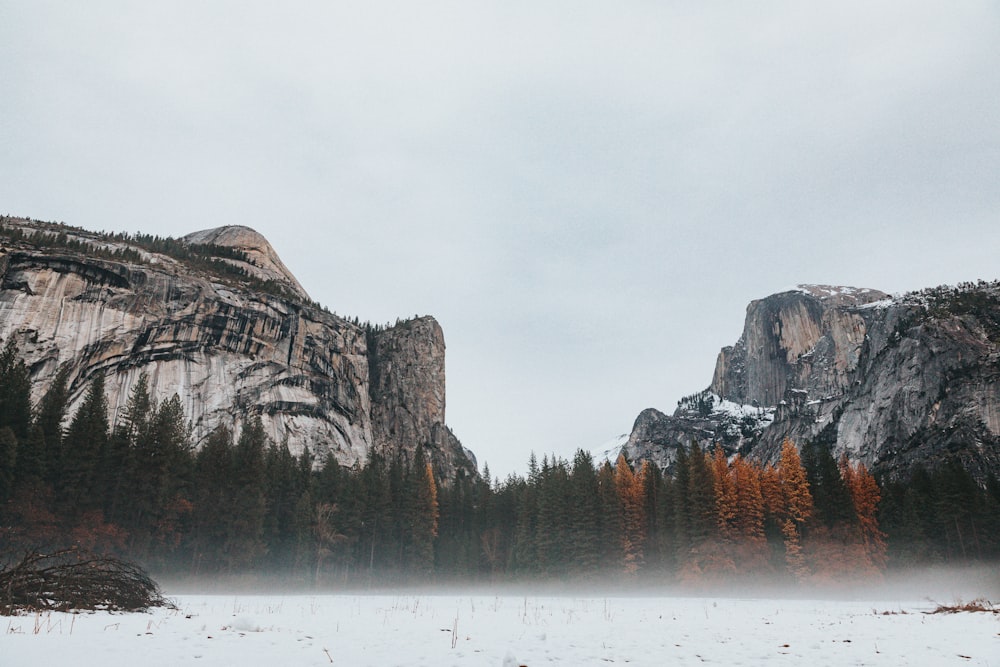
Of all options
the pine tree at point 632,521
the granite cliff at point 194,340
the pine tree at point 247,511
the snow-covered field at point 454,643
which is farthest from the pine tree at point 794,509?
the granite cliff at point 194,340

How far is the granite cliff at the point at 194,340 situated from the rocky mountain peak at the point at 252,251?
12062 millimetres

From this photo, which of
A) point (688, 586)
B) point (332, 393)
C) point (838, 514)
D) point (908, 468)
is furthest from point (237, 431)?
point (908, 468)

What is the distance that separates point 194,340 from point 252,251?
70.9 meters

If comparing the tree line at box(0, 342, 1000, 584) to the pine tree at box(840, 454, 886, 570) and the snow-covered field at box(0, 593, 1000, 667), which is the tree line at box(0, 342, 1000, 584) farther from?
the snow-covered field at box(0, 593, 1000, 667)

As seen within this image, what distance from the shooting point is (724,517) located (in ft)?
187

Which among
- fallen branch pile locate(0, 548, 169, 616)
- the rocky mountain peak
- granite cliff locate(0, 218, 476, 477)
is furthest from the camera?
the rocky mountain peak

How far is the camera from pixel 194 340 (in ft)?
402

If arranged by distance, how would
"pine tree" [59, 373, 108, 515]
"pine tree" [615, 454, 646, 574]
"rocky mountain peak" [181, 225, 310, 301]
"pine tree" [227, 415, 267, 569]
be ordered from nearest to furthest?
1. "pine tree" [59, 373, 108, 515]
2. "pine tree" [227, 415, 267, 569]
3. "pine tree" [615, 454, 646, 574]
4. "rocky mountain peak" [181, 225, 310, 301]

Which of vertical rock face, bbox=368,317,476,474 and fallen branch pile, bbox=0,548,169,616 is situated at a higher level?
vertical rock face, bbox=368,317,476,474

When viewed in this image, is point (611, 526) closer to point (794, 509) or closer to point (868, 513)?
point (794, 509)

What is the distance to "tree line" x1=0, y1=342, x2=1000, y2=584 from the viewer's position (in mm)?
47969

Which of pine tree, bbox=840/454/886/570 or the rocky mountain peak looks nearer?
pine tree, bbox=840/454/886/570

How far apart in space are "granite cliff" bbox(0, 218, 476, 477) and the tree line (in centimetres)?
2528


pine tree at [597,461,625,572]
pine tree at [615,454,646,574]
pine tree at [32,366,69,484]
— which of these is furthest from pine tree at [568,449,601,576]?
pine tree at [32,366,69,484]
